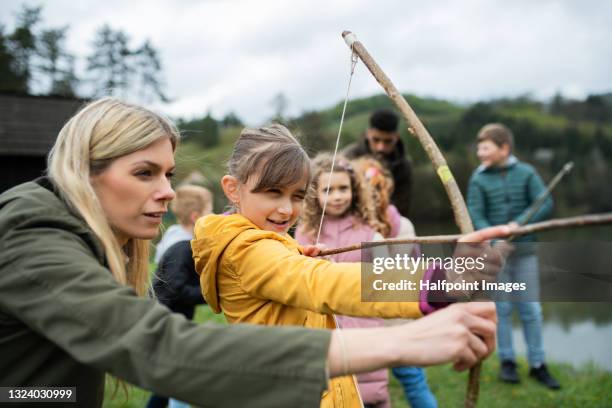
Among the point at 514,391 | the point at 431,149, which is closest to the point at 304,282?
the point at 431,149

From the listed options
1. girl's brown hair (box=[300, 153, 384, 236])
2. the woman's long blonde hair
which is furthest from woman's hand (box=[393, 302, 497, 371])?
girl's brown hair (box=[300, 153, 384, 236])

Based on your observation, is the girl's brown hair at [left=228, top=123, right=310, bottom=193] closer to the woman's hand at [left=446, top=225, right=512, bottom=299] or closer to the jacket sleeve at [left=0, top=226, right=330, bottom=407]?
the woman's hand at [left=446, top=225, right=512, bottom=299]

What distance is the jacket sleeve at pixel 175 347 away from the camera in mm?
1173

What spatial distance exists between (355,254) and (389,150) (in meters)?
1.90

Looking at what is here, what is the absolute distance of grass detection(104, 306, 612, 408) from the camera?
14.9 feet

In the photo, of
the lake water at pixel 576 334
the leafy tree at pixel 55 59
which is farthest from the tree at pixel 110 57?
the lake water at pixel 576 334

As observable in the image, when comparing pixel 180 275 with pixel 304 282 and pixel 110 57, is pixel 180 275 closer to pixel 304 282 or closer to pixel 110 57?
pixel 304 282

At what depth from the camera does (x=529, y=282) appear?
2727mm

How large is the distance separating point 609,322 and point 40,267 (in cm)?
1096

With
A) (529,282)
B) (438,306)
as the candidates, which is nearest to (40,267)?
(438,306)

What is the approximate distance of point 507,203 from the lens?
527 cm

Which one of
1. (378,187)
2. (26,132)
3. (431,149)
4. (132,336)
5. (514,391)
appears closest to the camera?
(132,336)

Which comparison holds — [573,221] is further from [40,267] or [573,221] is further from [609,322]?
[609,322]

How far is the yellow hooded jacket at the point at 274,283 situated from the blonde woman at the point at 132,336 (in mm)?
354
